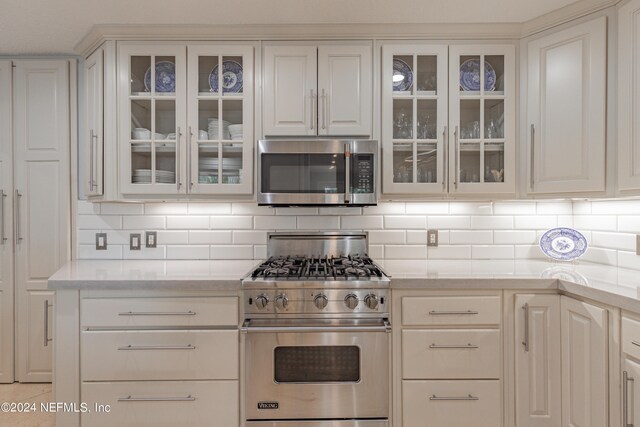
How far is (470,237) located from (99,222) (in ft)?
8.37

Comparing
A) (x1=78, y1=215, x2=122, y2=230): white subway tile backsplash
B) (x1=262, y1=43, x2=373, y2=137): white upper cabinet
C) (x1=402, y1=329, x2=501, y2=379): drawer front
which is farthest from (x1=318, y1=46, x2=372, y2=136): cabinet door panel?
(x1=78, y1=215, x2=122, y2=230): white subway tile backsplash

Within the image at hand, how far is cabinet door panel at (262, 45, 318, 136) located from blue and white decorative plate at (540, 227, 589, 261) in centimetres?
164

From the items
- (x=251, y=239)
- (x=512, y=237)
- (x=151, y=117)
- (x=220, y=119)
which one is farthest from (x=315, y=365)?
(x=151, y=117)

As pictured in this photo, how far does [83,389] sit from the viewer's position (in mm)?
1715

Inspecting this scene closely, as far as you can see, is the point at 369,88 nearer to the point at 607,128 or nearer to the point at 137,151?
the point at 607,128

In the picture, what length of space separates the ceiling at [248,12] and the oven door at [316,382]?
1.67m

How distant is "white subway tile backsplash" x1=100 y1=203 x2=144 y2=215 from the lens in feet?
7.78

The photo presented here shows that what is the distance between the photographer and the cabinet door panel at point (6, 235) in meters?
2.34

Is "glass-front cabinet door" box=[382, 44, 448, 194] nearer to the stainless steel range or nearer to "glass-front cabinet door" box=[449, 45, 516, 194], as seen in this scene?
"glass-front cabinet door" box=[449, 45, 516, 194]

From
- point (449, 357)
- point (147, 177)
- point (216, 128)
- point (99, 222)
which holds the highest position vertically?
point (216, 128)

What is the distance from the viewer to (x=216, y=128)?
206 cm

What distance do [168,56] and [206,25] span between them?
0.29 meters

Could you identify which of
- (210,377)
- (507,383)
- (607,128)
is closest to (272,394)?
(210,377)

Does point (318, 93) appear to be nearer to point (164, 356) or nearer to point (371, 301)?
point (371, 301)
